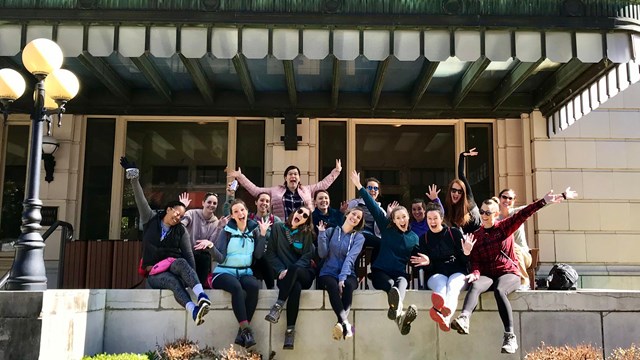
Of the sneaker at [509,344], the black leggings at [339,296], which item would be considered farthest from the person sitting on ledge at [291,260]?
the sneaker at [509,344]

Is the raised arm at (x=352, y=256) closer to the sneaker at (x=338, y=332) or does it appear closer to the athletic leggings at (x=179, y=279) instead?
the sneaker at (x=338, y=332)

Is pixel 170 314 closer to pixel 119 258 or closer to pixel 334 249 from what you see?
pixel 334 249

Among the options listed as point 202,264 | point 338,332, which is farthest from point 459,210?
point 202,264

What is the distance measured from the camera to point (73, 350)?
6391mm

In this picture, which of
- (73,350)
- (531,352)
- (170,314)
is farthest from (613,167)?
(73,350)

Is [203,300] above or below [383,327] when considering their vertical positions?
above

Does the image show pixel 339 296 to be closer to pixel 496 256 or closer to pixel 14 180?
pixel 496 256

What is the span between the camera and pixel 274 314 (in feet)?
22.3

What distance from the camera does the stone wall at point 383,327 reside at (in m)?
7.17

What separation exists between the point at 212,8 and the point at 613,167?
8.09m

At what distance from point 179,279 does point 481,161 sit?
7060mm

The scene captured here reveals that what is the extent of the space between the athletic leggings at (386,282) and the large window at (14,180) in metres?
7.76

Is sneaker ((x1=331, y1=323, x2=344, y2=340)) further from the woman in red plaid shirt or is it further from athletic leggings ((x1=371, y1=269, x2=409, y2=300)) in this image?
the woman in red plaid shirt

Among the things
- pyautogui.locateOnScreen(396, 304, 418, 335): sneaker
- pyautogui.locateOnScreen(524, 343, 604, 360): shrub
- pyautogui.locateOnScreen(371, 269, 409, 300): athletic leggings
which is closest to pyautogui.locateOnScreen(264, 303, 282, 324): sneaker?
pyautogui.locateOnScreen(371, 269, 409, 300): athletic leggings
